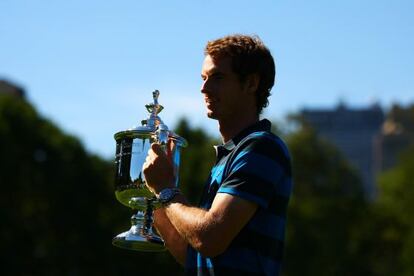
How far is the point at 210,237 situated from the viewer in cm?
485

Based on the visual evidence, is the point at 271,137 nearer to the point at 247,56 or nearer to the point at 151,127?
the point at 247,56

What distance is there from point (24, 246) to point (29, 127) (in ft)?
13.3

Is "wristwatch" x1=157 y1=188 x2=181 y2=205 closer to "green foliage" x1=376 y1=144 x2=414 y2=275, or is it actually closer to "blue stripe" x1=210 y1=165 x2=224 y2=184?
"blue stripe" x1=210 y1=165 x2=224 y2=184

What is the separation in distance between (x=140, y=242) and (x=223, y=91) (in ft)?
2.41

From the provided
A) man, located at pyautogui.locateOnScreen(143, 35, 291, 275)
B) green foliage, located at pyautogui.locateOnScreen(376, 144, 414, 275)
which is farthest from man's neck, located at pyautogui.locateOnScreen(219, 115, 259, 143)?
green foliage, located at pyautogui.locateOnScreen(376, 144, 414, 275)

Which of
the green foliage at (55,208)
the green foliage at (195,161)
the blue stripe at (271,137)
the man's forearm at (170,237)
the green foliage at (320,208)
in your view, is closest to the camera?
the blue stripe at (271,137)

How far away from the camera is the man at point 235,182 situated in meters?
4.89

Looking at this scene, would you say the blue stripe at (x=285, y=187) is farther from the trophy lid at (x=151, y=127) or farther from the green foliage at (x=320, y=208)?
the green foliage at (x=320, y=208)

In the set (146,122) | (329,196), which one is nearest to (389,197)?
(329,196)

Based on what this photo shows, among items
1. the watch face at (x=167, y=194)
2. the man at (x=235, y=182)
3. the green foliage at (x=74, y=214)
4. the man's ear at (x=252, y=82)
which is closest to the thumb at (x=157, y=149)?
the man at (x=235, y=182)

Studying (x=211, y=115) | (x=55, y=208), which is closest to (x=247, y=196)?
(x=211, y=115)

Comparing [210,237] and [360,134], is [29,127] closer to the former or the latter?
[210,237]

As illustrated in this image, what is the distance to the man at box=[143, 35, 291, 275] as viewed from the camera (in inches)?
192

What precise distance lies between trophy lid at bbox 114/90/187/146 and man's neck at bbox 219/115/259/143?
0.83 ft
